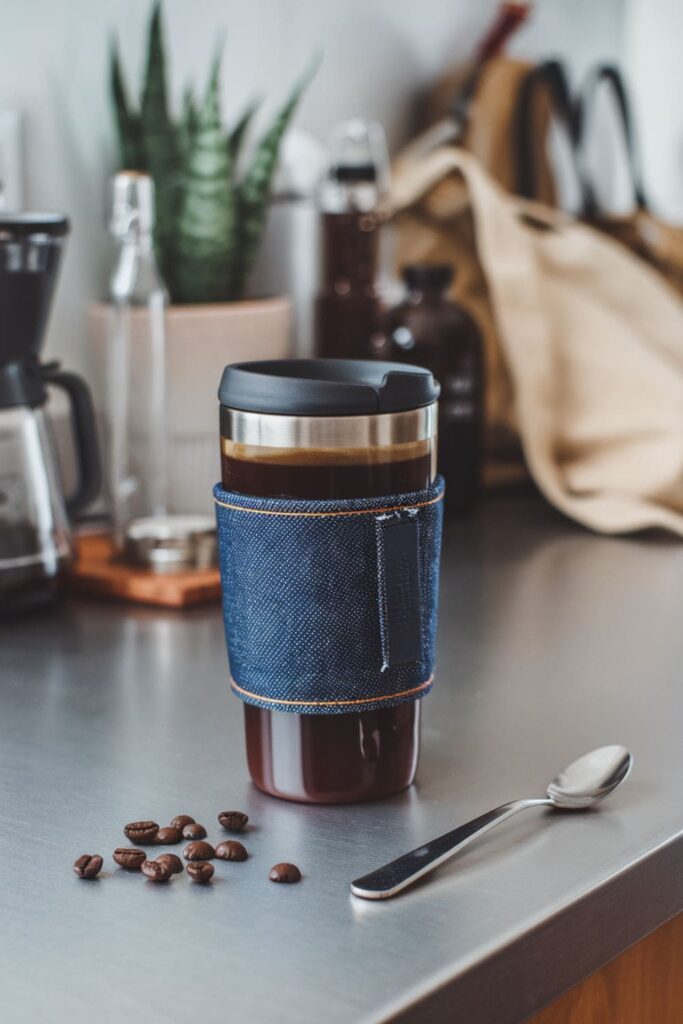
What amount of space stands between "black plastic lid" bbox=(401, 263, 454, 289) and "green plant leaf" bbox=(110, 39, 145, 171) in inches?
10.0

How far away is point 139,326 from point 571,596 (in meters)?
0.39

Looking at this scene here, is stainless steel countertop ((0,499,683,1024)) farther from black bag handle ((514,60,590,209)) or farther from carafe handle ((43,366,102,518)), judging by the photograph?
black bag handle ((514,60,590,209))

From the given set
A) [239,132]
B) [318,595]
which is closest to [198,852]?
[318,595]

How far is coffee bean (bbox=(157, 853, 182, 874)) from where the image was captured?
0.56 meters

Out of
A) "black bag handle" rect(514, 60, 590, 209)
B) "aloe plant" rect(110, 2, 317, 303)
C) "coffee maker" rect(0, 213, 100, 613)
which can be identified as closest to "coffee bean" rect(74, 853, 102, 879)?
"coffee maker" rect(0, 213, 100, 613)

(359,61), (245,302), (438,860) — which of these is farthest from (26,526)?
(359,61)

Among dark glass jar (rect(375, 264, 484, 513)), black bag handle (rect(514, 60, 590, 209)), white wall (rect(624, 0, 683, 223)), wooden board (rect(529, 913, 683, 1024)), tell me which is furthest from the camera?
white wall (rect(624, 0, 683, 223))

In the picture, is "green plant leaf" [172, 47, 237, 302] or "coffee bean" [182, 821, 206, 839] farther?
"green plant leaf" [172, 47, 237, 302]

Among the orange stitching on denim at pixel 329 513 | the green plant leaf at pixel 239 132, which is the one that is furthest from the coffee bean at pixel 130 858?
the green plant leaf at pixel 239 132

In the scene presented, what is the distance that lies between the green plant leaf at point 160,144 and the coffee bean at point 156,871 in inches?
27.1

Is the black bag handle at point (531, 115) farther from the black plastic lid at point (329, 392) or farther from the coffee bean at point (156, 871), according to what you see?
the coffee bean at point (156, 871)

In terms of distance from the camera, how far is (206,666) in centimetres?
86

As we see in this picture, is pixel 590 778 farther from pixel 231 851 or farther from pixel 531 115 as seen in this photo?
pixel 531 115

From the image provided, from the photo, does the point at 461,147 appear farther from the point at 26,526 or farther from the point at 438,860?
the point at 438,860
